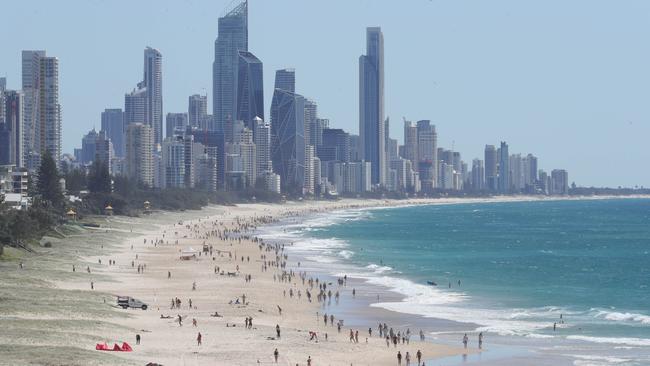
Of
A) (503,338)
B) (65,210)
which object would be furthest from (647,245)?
(503,338)

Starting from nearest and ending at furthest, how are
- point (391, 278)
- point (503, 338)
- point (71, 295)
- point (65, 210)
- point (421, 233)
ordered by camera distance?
point (503, 338) → point (71, 295) → point (391, 278) → point (65, 210) → point (421, 233)

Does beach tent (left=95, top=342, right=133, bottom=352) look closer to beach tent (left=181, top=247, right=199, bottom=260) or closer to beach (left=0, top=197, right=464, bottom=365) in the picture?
beach (left=0, top=197, right=464, bottom=365)

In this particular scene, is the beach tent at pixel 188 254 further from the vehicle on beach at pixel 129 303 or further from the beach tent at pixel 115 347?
the beach tent at pixel 115 347

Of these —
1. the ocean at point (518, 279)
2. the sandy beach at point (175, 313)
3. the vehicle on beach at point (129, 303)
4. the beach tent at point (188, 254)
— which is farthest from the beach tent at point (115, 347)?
the beach tent at point (188, 254)

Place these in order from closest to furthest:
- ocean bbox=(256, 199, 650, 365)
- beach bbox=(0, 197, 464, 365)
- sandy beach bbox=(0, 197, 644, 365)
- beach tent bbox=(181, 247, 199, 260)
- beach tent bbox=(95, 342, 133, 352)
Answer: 1. beach tent bbox=(95, 342, 133, 352)
2. beach bbox=(0, 197, 464, 365)
3. sandy beach bbox=(0, 197, 644, 365)
4. ocean bbox=(256, 199, 650, 365)
5. beach tent bbox=(181, 247, 199, 260)

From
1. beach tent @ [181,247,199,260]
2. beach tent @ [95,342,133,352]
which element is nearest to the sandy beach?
beach tent @ [95,342,133,352]

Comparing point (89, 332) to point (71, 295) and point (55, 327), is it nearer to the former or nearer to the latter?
point (55, 327)
